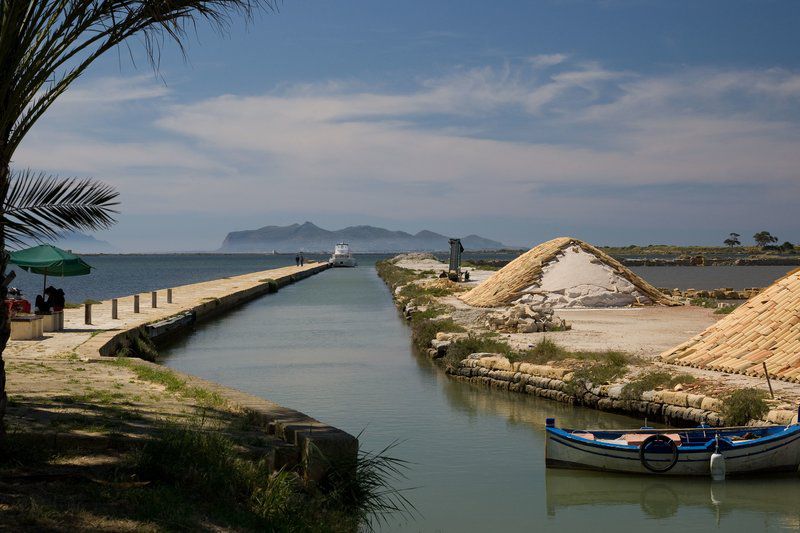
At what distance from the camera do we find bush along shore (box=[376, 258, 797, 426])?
10070 mm

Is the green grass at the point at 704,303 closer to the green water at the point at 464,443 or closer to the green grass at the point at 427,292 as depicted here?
the green grass at the point at 427,292

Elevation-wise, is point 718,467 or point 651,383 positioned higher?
point 651,383

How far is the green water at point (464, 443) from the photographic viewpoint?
26.8ft

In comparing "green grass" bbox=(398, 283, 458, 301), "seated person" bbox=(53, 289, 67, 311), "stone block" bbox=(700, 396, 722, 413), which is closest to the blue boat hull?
"stone block" bbox=(700, 396, 722, 413)

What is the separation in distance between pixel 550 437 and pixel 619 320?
1401cm

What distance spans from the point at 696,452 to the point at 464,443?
129 inches

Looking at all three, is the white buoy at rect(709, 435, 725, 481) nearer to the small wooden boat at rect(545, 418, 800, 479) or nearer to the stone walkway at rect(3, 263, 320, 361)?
the small wooden boat at rect(545, 418, 800, 479)

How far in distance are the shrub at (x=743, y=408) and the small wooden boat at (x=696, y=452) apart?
72cm

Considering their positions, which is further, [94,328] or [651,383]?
[94,328]

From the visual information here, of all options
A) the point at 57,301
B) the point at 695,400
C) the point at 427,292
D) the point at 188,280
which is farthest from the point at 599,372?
the point at 188,280

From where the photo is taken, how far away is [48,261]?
17.6 metres

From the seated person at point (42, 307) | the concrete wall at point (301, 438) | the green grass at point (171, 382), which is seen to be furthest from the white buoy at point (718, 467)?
the seated person at point (42, 307)

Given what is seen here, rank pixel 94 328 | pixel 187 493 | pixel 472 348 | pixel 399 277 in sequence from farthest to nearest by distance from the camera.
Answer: pixel 399 277 < pixel 94 328 < pixel 472 348 < pixel 187 493

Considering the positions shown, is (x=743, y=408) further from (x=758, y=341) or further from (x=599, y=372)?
(x=758, y=341)
